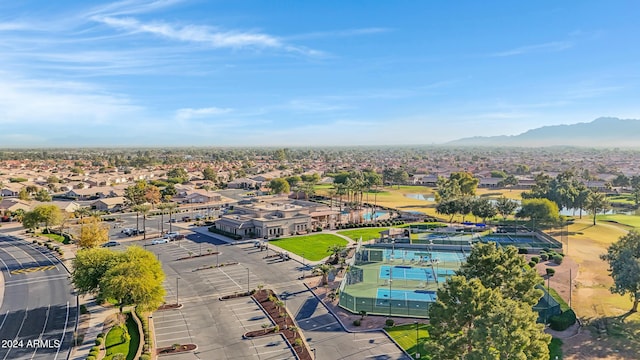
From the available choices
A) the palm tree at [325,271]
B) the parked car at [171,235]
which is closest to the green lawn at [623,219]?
the palm tree at [325,271]

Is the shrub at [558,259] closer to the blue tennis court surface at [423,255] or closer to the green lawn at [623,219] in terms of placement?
the blue tennis court surface at [423,255]

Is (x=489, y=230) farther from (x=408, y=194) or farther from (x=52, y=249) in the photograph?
(x=52, y=249)

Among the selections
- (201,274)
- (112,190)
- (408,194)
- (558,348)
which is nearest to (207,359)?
(201,274)

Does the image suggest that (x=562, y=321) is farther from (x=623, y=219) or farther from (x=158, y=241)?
(x=623, y=219)

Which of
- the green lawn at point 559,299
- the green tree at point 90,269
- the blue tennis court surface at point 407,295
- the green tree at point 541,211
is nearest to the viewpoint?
the green tree at point 90,269

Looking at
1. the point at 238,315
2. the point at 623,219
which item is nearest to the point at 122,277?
the point at 238,315

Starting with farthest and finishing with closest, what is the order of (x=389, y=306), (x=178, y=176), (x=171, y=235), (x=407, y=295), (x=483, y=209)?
(x=178, y=176), (x=483, y=209), (x=171, y=235), (x=407, y=295), (x=389, y=306)
